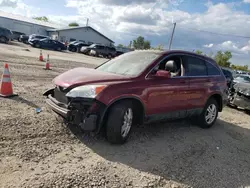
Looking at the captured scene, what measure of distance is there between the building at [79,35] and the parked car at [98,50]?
20.8 meters

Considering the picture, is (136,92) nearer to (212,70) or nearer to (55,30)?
(212,70)

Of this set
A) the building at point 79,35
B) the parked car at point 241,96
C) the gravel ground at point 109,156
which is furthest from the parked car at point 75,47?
the gravel ground at point 109,156

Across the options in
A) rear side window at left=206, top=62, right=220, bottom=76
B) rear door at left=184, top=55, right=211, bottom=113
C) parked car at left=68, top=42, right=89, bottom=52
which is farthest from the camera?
parked car at left=68, top=42, right=89, bottom=52

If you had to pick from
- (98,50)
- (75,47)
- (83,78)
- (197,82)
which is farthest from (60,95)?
(75,47)

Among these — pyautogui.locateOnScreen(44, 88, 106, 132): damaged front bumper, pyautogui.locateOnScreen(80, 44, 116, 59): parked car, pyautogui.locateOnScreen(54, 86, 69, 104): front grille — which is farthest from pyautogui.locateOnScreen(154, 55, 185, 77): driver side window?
pyautogui.locateOnScreen(80, 44, 116, 59): parked car

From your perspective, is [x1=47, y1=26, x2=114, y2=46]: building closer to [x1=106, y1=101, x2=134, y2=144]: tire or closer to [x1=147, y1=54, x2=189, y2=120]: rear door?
[x1=147, y1=54, x2=189, y2=120]: rear door

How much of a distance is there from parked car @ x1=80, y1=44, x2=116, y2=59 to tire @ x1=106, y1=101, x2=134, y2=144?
29352 millimetres

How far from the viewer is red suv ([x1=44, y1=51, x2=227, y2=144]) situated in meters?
3.73

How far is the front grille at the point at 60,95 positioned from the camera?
4023 millimetres

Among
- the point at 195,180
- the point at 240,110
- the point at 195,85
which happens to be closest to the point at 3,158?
the point at 195,180

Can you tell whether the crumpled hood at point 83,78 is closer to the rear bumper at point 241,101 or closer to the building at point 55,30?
the rear bumper at point 241,101

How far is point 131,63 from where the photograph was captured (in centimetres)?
482

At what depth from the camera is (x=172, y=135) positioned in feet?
16.7

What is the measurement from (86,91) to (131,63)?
1.45 m
